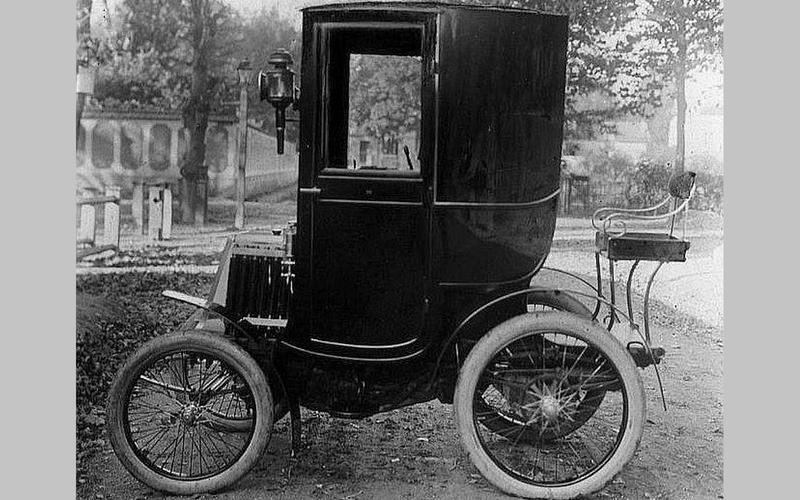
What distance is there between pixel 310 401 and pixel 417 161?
3.94 ft

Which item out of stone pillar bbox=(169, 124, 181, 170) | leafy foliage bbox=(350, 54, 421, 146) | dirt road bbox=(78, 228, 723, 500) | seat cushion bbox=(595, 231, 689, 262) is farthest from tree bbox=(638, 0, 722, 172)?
stone pillar bbox=(169, 124, 181, 170)

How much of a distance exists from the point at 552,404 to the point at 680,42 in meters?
1.75

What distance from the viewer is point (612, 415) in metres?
4.78

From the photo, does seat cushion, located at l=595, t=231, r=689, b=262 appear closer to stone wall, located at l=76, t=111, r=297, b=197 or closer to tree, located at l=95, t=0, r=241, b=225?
stone wall, located at l=76, t=111, r=297, b=197

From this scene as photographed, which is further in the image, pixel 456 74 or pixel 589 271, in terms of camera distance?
pixel 589 271

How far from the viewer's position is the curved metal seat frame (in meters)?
4.82

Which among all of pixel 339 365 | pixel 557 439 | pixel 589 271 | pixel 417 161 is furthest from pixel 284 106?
pixel 557 439

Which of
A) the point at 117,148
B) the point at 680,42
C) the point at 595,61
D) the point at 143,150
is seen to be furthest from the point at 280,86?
the point at 680,42

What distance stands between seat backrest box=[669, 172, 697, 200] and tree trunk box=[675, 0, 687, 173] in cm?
4

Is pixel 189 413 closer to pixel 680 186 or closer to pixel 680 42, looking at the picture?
pixel 680 186

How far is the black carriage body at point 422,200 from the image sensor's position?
15.0 ft

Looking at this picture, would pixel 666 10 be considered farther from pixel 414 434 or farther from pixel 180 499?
pixel 180 499

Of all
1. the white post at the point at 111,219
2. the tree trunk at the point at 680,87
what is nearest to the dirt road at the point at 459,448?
the tree trunk at the point at 680,87

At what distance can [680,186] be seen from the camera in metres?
4.81
